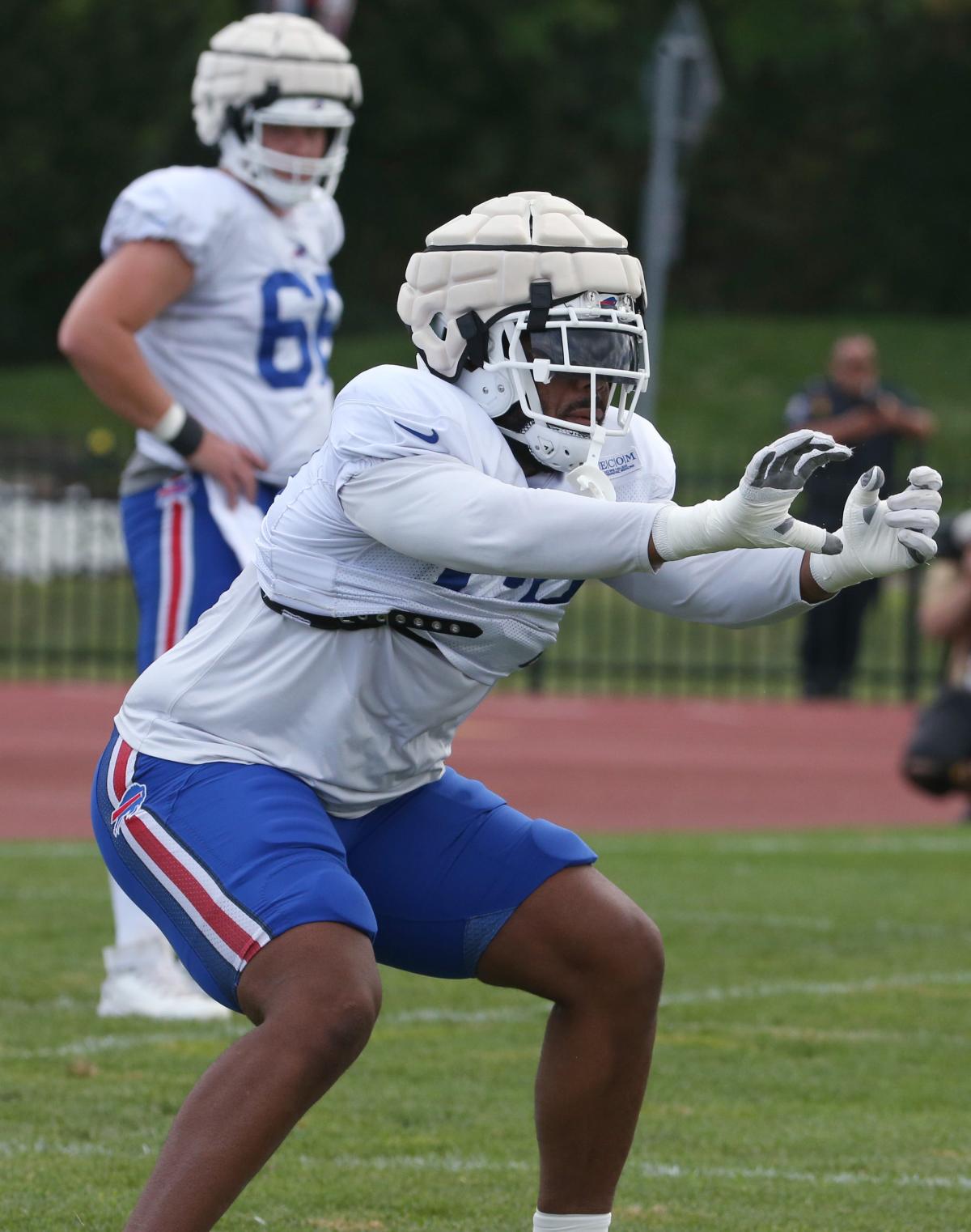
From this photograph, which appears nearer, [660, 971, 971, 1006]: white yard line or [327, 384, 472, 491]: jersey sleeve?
[327, 384, 472, 491]: jersey sleeve

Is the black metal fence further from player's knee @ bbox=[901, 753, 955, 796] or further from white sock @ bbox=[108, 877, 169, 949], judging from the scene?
white sock @ bbox=[108, 877, 169, 949]

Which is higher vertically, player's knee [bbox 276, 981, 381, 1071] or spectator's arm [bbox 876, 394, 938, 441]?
spectator's arm [bbox 876, 394, 938, 441]

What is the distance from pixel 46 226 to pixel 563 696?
25.4m

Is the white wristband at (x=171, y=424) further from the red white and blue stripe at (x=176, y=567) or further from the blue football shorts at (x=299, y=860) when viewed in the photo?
the blue football shorts at (x=299, y=860)

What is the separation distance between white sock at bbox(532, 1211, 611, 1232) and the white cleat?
2412 millimetres

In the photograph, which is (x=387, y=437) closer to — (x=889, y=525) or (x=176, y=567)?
(x=889, y=525)

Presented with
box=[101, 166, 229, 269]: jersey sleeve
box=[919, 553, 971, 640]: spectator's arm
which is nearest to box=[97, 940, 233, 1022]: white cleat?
A: box=[101, 166, 229, 269]: jersey sleeve

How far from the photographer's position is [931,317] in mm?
48094

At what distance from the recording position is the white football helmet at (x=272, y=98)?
6152mm

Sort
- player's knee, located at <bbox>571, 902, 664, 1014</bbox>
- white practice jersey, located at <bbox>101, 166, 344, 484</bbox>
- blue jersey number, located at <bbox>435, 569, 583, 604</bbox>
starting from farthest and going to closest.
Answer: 1. white practice jersey, located at <bbox>101, 166, 344, 484</bbox>
2. player's knee, located at <bbox>571, 902, 664, 1014</bbox>
3. blue jersey number, located at <bbox>435, 569, 583, 604</bbox>

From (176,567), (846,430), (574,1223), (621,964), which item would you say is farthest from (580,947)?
(846,430)

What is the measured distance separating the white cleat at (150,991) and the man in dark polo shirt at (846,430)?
8.99 m

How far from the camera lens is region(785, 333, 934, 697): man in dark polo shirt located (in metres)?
15.6

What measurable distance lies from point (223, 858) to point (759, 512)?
950 mm
